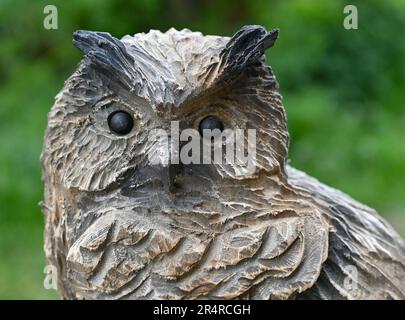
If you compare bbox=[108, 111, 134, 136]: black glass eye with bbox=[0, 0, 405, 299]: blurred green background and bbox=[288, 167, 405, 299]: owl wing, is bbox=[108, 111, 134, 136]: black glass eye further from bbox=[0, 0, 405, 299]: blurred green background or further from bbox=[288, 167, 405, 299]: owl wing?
bbox=[0, 0, 405, 299]: blurred green background

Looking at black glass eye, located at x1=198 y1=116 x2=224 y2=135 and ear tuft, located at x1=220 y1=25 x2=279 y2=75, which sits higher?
ear tuft, located at x1=220 y1=25 x2=279 y2=75

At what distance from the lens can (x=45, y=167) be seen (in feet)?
6.89

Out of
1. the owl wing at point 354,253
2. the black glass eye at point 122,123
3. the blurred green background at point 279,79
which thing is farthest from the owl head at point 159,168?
the blurred green background at point 279,79

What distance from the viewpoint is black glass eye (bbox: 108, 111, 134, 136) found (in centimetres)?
192

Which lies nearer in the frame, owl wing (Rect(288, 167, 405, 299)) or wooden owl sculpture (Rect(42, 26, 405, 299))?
wooden owl sculpture (Rect(42, 26, 405, 299))

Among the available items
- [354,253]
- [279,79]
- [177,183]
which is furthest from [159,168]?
[279,79]

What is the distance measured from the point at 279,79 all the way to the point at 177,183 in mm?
3119

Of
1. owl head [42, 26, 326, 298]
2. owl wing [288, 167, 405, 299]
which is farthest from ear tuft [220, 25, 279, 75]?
owl wing [288, 167, 405, 299]

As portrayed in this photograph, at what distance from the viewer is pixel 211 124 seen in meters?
1.93

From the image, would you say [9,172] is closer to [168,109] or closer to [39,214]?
[39,214]

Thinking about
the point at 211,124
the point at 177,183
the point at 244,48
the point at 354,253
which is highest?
the point at 244,48

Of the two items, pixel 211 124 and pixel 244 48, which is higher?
pixel 244 48

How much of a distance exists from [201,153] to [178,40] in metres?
0.28

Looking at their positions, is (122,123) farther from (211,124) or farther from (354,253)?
(354,253)
